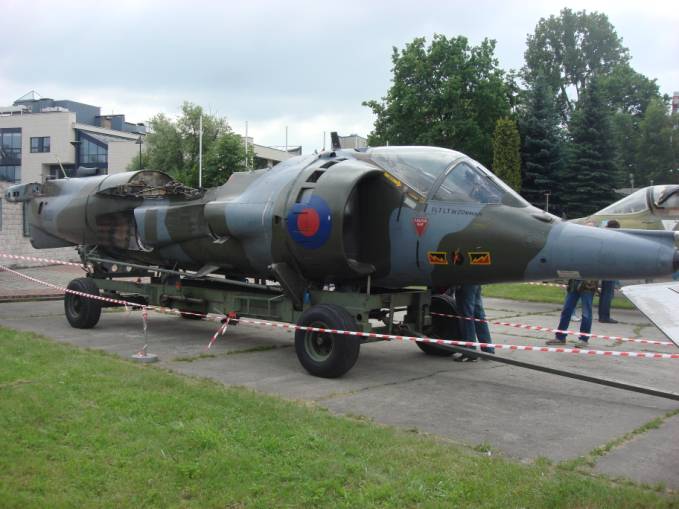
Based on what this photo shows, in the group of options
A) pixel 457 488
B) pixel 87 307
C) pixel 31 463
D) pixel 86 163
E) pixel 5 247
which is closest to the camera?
pixel 457 488

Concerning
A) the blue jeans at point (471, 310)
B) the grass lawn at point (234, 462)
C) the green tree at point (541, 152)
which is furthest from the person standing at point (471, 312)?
the green tree at point (541, 152)

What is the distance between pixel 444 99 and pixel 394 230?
35.7 meters

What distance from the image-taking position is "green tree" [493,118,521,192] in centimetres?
3347

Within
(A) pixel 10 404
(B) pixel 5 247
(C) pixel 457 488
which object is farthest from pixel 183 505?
(B) pixel 5 247

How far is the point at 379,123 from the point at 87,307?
119 feet

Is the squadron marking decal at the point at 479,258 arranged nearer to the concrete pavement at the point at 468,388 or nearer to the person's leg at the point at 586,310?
the concrete pavement at the point at 468,388

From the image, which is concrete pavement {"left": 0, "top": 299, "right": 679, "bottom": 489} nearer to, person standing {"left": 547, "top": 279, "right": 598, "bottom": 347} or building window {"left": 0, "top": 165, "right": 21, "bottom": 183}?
person standing {"left": 547, "top": 279, "right": 598, "bottom": 347}

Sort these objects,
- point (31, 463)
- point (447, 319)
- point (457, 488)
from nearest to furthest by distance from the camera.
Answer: point (457, 488) < point (31, 463) < point (447, 319)

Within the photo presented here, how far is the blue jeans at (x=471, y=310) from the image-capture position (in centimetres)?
853

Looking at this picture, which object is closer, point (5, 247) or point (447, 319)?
point (447, 319)

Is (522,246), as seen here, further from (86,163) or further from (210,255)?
(86,163)

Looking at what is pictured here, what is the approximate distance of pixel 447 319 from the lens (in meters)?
9.10

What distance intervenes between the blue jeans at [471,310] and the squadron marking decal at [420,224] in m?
1.36

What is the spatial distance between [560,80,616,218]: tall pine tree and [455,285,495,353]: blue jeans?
86.6ft
